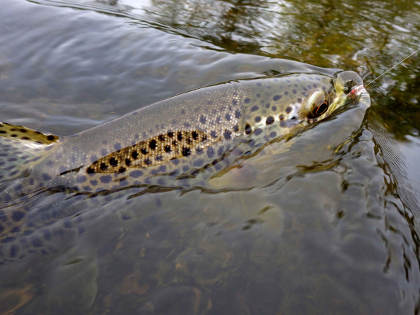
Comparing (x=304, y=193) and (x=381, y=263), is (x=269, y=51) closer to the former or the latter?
(x=304, y=193)

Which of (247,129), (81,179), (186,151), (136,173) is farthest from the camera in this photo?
(247,129)

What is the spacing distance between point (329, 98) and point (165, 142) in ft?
7.25

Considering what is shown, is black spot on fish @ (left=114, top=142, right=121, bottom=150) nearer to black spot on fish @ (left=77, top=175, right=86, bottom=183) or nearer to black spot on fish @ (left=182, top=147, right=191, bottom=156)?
black spot on fish @ (left=77, top=175, right=86, bottom=183)

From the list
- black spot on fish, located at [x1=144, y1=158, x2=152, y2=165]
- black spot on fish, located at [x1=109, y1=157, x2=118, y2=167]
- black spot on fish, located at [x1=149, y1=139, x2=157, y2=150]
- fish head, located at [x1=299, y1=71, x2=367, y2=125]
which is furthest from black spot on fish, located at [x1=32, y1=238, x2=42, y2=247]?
fish head, located at [x1=299, y1=71, x2=367, y2=125]

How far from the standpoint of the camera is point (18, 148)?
3.01 metres

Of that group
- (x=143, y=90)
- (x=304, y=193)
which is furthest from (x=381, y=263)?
(x=143, y=90)

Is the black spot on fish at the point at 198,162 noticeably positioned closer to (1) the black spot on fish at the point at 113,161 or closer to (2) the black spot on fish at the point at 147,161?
(2) the black spot on fish at the point at 147,161

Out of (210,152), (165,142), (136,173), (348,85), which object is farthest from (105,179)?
(348,85)

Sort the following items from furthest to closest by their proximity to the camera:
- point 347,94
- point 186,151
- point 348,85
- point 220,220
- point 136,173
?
point 348,85, point 347,94, point 186,151, point 136,173, point 220,220

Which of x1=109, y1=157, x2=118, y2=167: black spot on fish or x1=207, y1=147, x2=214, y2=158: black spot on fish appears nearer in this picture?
x1=109, y1=157, x2=118, y2=167: black spot on fish

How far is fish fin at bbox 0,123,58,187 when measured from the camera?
295 cm

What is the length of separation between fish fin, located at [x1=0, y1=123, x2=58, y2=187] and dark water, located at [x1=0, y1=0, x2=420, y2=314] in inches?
16.0

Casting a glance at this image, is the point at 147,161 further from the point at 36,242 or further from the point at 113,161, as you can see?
the point at 36,242

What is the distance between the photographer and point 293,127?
12.3 ft
